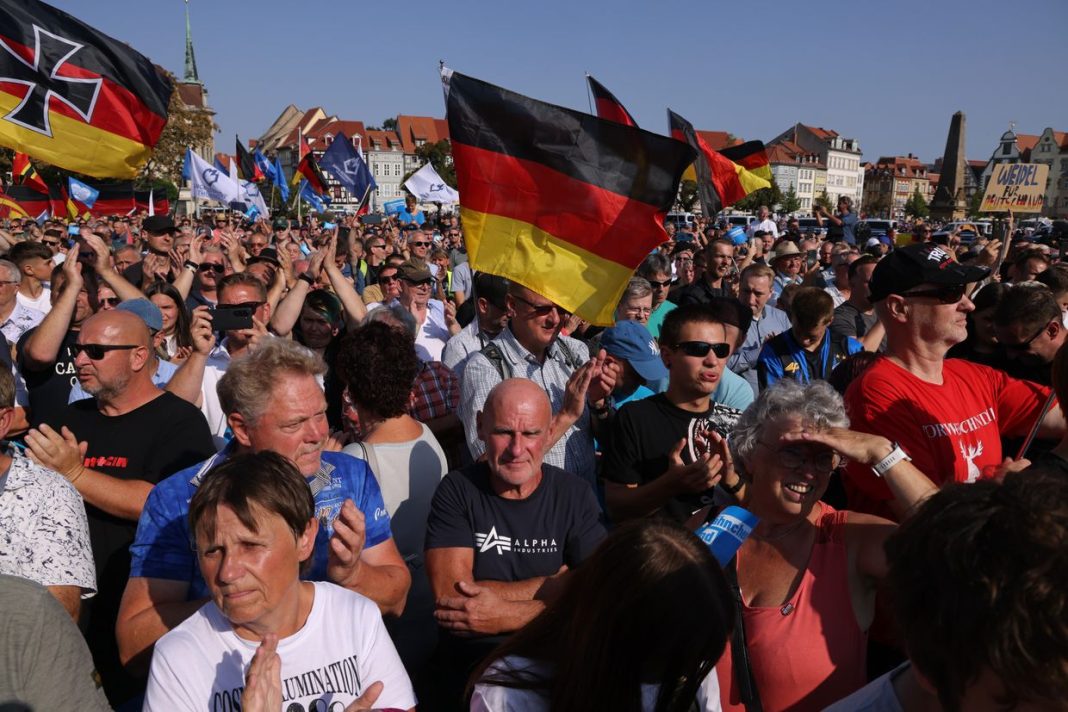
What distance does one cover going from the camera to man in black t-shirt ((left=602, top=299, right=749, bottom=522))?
3154 mm

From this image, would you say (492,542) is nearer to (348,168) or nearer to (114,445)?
(114,445)

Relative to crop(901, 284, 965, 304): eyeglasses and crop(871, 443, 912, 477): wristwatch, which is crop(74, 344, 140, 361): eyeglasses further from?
crop(901, 284, 965, 304): eyeglasses

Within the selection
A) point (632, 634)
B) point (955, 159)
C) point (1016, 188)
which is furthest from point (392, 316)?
point (955, 159)

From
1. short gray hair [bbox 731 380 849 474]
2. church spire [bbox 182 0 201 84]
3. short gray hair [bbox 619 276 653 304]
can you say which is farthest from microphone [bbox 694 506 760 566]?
church spire [bbox 182 0 201 84]

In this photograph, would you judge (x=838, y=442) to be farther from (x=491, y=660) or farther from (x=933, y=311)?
(x=491, y=660)

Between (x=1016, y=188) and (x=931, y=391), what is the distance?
1174 centimetres

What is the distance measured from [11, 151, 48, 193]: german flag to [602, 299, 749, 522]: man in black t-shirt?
58.0ft

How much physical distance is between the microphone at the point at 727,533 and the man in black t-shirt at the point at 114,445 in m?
2.28

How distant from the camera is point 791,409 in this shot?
2.51 m

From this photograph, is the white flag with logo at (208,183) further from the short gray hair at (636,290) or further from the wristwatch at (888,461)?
the wristwatch at (888,461)

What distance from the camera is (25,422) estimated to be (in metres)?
4.17

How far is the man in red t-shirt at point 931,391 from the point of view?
2.92 m

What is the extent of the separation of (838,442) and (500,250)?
2.12 m

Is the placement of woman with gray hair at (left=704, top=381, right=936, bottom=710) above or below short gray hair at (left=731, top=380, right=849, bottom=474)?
below
